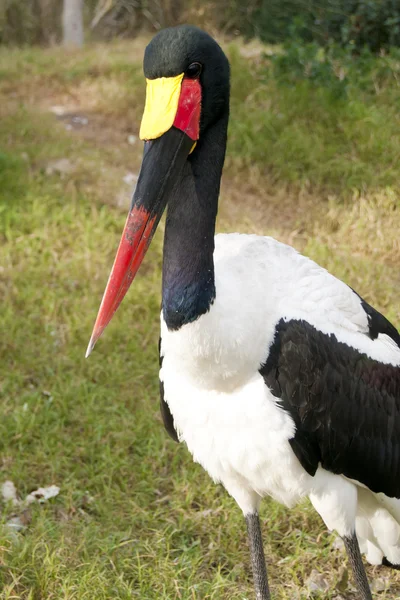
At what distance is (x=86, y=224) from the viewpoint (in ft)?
16.3

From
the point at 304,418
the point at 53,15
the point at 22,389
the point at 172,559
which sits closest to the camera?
the point at 304,418

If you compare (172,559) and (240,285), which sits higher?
(240,285)

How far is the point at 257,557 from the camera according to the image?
8.95ft

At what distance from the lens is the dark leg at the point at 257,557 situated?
8.88 ft

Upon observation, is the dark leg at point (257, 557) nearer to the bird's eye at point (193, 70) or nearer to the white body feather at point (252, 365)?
the white body feather at point (252, 365)

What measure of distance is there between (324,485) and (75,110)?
4.85 m

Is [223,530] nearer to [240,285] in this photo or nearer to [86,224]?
[240,285]

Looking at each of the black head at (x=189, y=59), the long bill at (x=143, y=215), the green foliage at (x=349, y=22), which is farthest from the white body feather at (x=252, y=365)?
the green foliage at (x=349, y=22)

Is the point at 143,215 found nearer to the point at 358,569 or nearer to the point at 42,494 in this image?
the point at 358,569

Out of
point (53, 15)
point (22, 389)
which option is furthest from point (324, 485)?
point (53, 15)

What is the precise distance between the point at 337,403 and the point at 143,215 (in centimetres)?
79

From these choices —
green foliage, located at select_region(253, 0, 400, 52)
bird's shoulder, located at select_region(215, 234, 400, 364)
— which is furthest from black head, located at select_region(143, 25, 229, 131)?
green foliage, located at select_region(253, 0, 400, 52)

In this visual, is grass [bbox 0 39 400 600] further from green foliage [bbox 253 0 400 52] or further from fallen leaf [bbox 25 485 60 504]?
green foliage [bbox 253 0 400 52]

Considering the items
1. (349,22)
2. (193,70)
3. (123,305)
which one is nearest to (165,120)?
(193,70)
